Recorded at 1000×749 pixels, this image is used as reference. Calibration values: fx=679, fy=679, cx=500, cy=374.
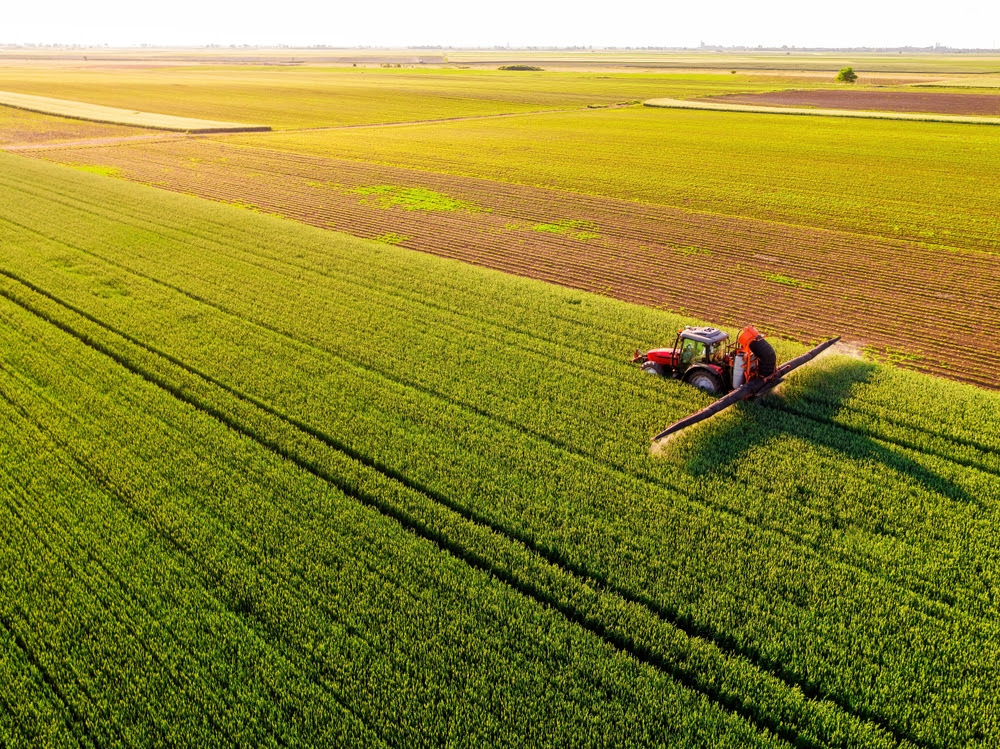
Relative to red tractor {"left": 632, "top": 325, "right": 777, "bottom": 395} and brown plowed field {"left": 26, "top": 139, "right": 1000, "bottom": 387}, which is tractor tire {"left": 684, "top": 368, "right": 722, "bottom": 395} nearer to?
red tractor {"left": 632, "top": 325, "right": 777, "bottom": 395}

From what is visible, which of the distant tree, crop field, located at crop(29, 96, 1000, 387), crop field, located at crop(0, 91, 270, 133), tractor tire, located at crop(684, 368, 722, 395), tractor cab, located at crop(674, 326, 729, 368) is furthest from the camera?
the distant tree

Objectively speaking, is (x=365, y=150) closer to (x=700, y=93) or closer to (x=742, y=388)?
(x=742, y=388)

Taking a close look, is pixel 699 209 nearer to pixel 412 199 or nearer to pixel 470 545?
pixel 412 199

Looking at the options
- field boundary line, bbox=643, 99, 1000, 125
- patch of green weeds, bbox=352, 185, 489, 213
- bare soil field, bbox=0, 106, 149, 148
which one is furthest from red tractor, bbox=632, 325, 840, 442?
field boundary line, bbox=643, 99, 1000, 125

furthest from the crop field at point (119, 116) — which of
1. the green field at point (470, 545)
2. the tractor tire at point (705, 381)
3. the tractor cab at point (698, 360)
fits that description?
the tractor tire at point (705, 381)

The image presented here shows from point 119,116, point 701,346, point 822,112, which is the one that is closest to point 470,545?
point 701,346

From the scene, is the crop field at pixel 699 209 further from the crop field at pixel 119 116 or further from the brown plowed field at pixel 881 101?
the brown plowed field at pixel 881 101
